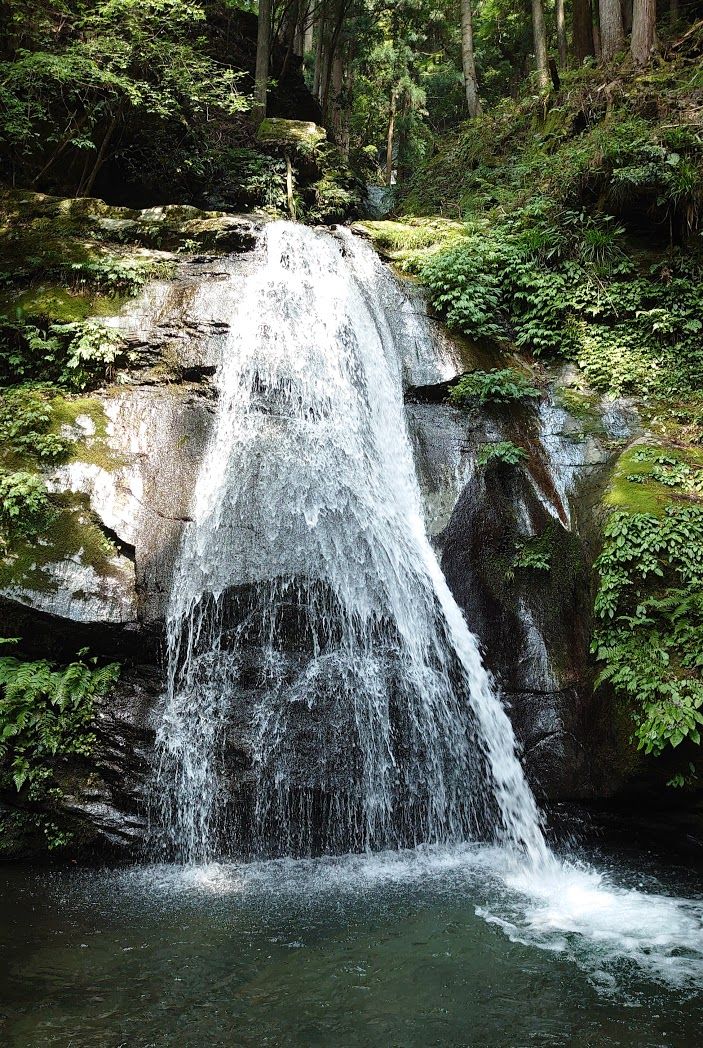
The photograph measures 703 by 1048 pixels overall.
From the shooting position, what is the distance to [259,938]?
4281 millimetres

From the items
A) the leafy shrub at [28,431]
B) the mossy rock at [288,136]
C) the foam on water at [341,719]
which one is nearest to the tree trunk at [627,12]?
the mossy rock at [288,136]

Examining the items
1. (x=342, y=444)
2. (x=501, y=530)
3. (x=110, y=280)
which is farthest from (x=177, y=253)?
(x=501, y=530)

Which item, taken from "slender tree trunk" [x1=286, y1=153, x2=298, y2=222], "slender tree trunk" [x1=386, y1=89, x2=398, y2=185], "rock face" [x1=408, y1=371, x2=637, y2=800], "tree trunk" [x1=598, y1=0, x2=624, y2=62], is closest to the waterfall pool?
"rock face" [x1=408, y1=371, x2=637, y2=800]

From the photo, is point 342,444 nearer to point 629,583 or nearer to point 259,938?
point 629,583

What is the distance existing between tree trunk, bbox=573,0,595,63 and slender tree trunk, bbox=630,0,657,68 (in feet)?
7.37

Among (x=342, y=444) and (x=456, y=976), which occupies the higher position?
(x=342, y=444)

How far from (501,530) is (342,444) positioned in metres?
2.00

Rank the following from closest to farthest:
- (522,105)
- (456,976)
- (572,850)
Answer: (456,976), (572,850), (522,105)

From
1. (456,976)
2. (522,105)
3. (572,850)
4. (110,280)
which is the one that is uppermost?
(522,105)

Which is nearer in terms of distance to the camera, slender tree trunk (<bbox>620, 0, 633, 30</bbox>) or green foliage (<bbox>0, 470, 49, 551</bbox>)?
green foliage (<bbox>0, 470, 49, 551</bbox>)

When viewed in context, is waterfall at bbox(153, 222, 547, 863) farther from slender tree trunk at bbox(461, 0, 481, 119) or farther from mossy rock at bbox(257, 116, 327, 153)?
slender tree trunk at bbox(461, 0, 481, 119)

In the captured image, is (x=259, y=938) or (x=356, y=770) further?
(x=356, y=770)

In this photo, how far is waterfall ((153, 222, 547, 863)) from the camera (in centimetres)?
565

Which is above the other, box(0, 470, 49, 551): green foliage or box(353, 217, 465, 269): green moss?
box(353, 217, 465, 269): green moss
